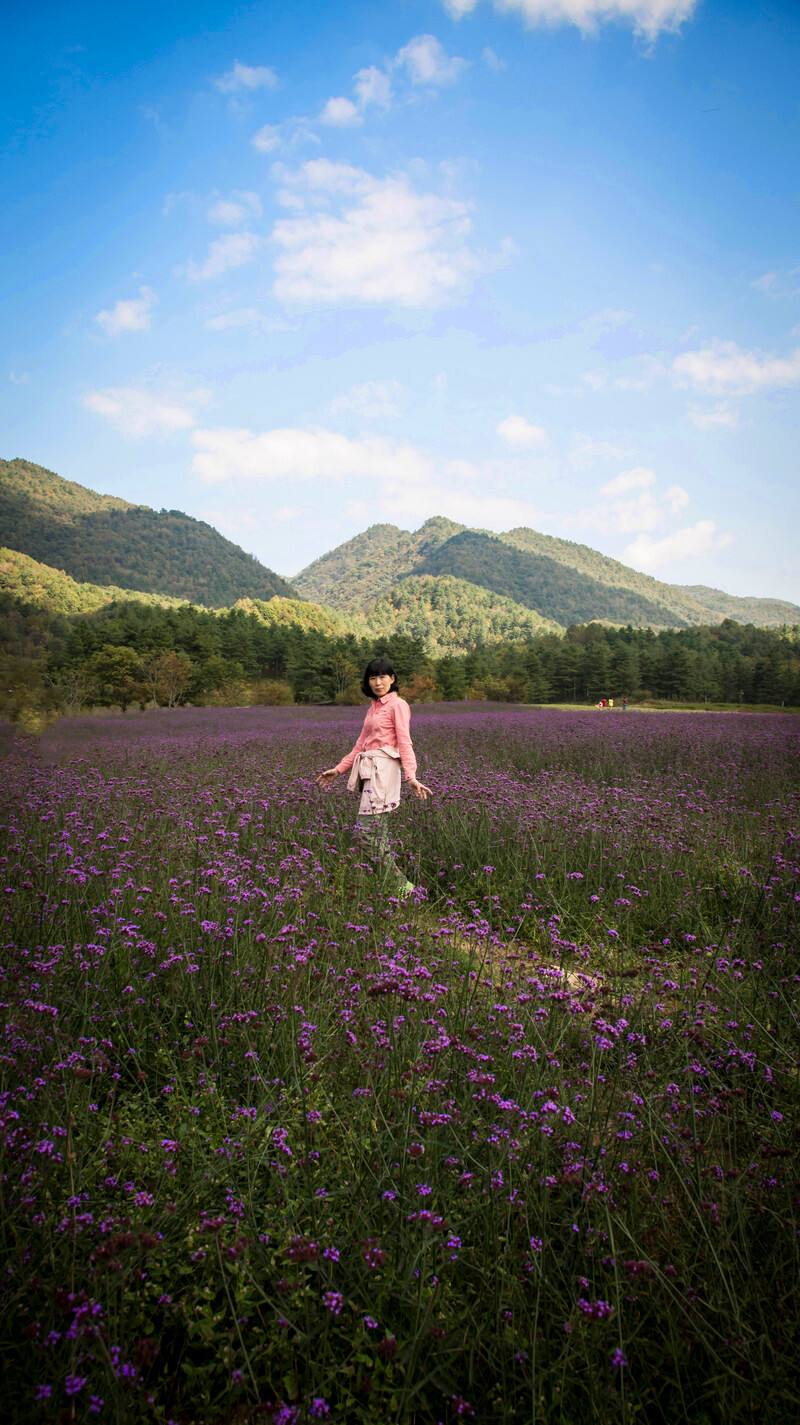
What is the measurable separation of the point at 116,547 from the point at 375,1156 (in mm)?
183061

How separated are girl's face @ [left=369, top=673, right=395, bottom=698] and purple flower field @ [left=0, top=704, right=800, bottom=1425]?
158 cm

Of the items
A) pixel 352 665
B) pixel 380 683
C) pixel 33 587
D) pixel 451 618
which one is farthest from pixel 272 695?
pixel 451 618

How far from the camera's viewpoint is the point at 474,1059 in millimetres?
2078

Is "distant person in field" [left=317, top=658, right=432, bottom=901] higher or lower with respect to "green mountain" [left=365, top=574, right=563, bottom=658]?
lower

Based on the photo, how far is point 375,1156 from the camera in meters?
1.87

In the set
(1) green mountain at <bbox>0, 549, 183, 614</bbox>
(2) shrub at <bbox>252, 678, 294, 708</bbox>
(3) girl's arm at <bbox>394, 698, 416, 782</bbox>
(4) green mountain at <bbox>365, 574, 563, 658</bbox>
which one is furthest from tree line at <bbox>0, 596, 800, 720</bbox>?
(4) green mountain at <bbox>365, 574, 563, 658</bbox>

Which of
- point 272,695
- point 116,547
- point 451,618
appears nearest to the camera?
point 272,695

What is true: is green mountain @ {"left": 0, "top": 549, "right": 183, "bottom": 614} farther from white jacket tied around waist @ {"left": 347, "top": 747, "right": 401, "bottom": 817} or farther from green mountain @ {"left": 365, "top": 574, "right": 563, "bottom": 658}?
green mountain @ {"left": 365, "top": 574, "right": 563, "bottom": 658}

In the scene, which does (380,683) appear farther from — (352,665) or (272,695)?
(352,665)

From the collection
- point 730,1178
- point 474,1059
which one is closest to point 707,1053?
point 730,1178

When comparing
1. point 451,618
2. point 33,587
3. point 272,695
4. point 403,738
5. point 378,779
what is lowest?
point 272,695

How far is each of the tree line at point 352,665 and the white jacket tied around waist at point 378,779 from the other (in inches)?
1357

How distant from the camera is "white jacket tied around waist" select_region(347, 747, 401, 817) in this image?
16.3 ft

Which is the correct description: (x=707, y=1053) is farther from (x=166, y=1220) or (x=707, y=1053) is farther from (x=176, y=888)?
(x=176, y=888)
